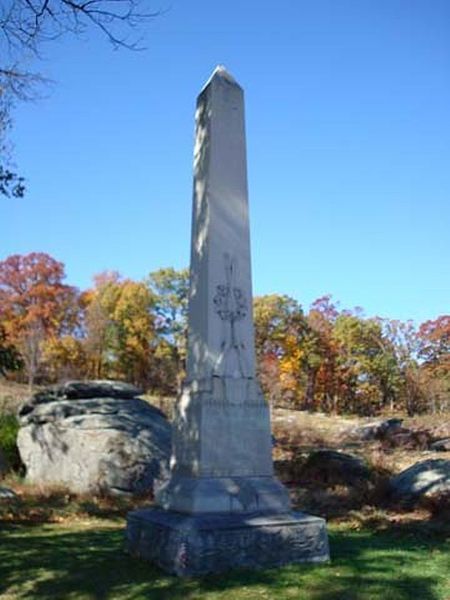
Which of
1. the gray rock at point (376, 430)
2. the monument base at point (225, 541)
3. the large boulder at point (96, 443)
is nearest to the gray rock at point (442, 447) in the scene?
the gray rock at point (376, 430)

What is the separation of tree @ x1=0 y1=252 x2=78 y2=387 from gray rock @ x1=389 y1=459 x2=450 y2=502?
40811 millimetres

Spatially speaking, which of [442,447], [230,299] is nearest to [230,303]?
[230,299]

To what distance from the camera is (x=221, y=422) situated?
7.02m

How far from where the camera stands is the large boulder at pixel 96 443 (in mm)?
13086

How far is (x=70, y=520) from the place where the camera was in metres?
10.6

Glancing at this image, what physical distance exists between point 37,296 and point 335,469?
42.3 metres

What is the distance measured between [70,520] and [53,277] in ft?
147

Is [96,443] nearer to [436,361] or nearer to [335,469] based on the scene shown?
[335,469]

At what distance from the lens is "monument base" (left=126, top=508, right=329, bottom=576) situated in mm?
6066

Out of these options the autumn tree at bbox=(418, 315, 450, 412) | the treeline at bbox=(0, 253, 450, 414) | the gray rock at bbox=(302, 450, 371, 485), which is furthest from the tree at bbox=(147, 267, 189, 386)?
the gray rock at bbox=(302, 450, 371, 485)

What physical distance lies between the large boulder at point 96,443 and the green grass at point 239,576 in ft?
16.7

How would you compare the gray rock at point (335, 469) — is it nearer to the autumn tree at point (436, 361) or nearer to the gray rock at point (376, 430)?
the gray rock at point (376, 430)

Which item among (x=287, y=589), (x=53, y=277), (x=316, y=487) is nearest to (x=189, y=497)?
(x=287, y=589)

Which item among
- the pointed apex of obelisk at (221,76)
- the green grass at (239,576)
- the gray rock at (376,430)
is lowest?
the green grass at (239,576)
